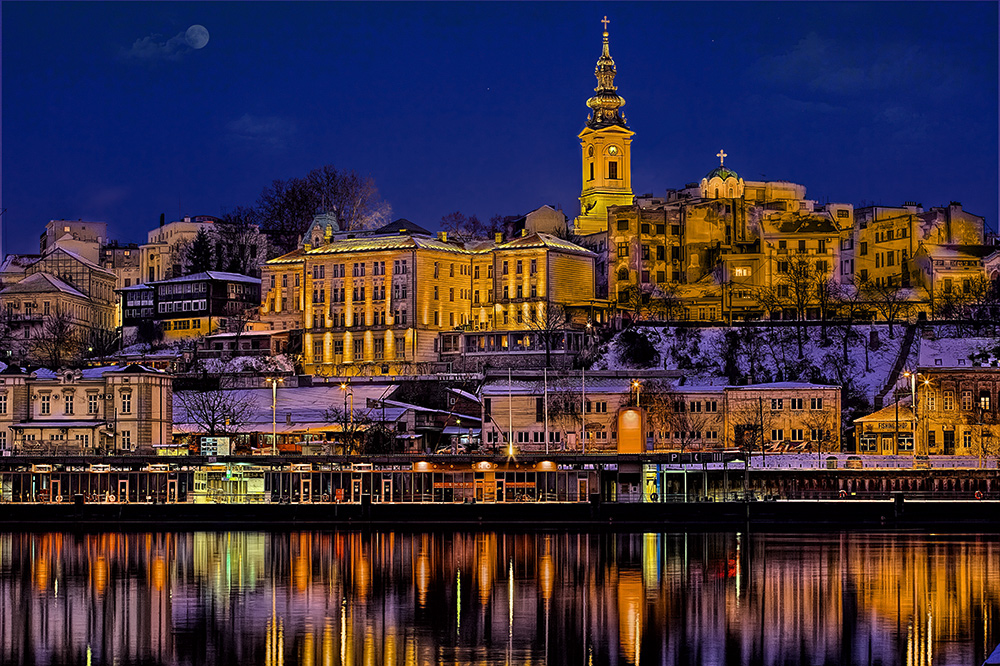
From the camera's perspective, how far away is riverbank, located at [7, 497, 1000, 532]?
86.4 metres

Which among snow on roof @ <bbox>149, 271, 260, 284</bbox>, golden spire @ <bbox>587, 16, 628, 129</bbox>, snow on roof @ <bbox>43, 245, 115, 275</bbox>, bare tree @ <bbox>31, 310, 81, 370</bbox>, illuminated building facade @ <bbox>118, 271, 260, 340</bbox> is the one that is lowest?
bare tree @ <bbox>31, 310, 81, 370</bbox>

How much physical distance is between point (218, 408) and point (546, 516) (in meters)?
38.9

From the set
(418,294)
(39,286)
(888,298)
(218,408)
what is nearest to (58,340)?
(39,286)

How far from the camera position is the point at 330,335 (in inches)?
5354

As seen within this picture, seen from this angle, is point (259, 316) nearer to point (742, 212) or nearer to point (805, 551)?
point (742, 212)

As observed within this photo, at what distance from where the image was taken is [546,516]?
87062mm

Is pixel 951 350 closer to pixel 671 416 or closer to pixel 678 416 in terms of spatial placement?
pixel 678 416

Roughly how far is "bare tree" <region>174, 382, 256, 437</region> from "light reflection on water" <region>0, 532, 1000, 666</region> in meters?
34.8

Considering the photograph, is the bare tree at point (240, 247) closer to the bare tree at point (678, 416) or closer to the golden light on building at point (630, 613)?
the bare tree at point (678, 416)

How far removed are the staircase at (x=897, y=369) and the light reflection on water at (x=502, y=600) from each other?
34087 mm

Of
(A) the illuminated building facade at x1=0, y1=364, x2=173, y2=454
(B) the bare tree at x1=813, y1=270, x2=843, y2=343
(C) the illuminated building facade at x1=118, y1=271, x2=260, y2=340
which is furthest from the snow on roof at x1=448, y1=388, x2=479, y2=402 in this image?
(C) the illuminated building facade at x1=118, y1=271, x2=260, y2=340

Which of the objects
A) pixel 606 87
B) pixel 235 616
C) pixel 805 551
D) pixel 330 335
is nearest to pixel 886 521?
pixel 805 551

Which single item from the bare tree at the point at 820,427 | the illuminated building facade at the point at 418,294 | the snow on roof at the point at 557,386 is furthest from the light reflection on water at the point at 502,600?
the illuminated building facade at the point at 418,294

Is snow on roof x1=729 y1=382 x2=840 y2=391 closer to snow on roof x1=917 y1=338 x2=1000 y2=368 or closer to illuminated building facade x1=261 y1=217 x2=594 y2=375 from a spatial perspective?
snow on roof x1=917 y1=338 x2=1000 y2=368
